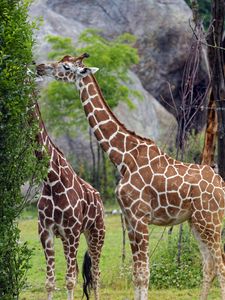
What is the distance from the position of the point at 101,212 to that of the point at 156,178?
1.00 meters

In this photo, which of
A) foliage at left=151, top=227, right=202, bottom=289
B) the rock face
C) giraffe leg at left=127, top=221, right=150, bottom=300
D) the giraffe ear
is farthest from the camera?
the rock face

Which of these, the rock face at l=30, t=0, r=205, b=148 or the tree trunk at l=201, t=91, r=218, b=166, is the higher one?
the rock face at l=30, t=0, r=205, b=148

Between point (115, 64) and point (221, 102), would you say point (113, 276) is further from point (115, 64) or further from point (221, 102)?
point (115, 64)

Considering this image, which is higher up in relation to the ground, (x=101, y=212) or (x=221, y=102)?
(x=221, y=102)

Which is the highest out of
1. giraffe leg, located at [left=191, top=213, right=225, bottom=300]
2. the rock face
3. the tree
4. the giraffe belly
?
the rock face

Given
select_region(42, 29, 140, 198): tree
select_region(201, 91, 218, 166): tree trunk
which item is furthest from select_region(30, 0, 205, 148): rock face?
select_region(201, 91, 218, 166): tree trunk

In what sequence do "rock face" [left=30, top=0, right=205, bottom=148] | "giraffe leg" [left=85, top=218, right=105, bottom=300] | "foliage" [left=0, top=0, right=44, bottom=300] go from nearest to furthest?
"foliage" [left=0, top=0, right=44, bottom=300]
"giraffe leg" [left=85, top=218, right=105, bottom=300]
"rock face" [left=30, top=0, right=205, bottom=148]

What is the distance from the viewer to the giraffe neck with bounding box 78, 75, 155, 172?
9617 mm

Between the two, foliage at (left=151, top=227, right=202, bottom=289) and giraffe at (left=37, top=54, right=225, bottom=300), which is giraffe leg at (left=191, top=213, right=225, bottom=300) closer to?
giraffe at (left=37, top=54, right=225, bottom=300)

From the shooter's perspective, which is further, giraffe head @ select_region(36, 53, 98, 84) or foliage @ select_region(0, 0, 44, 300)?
giraffe head @ select_region(36, 53, 98, 84)

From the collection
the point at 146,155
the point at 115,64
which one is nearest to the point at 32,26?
the point at 146,155

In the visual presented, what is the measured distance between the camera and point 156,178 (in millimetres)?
9477

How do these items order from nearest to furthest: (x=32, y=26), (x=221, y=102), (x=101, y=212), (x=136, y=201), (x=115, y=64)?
1. (x=32, y=26)
2. (x=136, y=201)
3. (x=101, y=212)
4. (x=221, y=102)
5. (x=115, y=64)

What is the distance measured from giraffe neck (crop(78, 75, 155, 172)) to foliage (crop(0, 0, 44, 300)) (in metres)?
2.08
